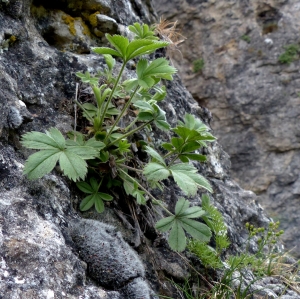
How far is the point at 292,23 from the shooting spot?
20.5ft

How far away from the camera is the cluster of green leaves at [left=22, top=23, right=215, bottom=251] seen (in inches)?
57.1

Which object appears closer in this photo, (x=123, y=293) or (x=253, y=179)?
(x=123, y=293)

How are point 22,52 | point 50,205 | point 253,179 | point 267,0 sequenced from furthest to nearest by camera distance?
point 267,0 → point 253,179 → point 22,52 → point 50,205

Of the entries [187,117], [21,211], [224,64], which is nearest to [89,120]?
[187,117]

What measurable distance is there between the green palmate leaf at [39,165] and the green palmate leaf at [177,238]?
0.52m

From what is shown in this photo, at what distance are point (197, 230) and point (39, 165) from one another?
63 cm

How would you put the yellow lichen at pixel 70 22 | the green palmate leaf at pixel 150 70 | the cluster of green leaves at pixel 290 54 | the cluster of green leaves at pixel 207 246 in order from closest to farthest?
the green palmate leaf at pixel 150 70 < the cluster of green leaves at pixel 207 246 < the yellow lichen at pixel 70 22 < the cluster of green leaves at pixel 290 54

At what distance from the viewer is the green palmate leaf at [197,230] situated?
5.35ft

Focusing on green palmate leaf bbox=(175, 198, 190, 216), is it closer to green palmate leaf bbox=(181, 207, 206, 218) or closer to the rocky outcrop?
green palmate leaf bbox=(181, 207, 206, 218)

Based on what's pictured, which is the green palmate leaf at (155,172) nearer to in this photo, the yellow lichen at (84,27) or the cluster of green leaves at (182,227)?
the cluster of green leaves at (182,227)

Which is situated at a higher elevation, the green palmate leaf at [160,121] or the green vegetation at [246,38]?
the green palmate leaf at [160,121]

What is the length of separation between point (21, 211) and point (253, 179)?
4.96m

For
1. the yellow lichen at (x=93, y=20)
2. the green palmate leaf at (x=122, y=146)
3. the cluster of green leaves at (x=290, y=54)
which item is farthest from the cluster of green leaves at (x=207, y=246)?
the cluster of green leaves at (x=290, y=54)

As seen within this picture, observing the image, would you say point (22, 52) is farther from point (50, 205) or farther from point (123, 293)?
point (123, 293)
